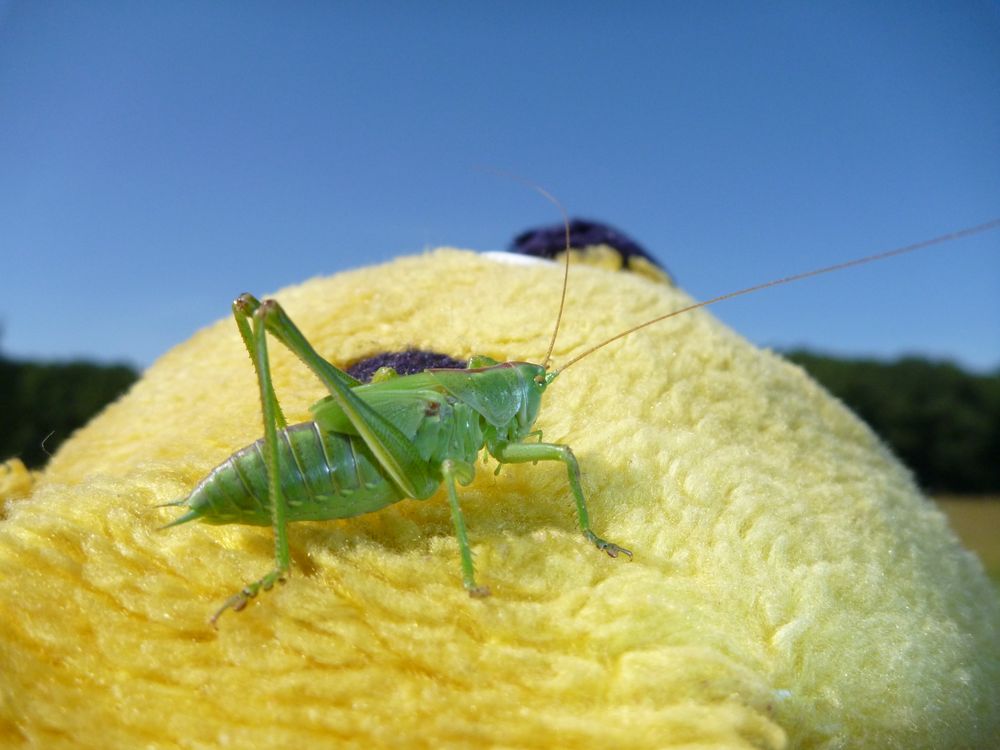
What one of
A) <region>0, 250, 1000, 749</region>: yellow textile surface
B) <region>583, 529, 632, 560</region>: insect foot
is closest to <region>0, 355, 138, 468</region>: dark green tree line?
<region>0, 250, 1000, 749</region>: yellow textile surface

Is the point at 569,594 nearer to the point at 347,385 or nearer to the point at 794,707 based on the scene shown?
the point at 794,707

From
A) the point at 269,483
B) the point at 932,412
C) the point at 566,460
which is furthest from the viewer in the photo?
the point at 932,412

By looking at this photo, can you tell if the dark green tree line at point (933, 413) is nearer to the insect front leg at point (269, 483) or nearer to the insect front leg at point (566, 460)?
the insect front leg at point (566, 460)

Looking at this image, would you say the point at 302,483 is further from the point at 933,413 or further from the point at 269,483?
the point at 933,413

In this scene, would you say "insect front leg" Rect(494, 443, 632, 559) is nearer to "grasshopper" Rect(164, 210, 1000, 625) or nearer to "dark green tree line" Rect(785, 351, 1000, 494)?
"grasshopper" Rect(164, 210, 1000, 625)

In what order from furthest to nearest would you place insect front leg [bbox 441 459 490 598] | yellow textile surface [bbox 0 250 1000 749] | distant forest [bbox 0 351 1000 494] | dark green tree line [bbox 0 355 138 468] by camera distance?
distant forest [bbox 0 351 1000 494] < dark green tree line [bbox 0 355 138 468] < insect front leg [bbox 441 459 490 598] < yellow textile surface [bbox 0 250 1000 749]

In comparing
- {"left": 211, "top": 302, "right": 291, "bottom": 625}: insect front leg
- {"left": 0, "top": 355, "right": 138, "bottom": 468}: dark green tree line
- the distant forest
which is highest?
the distant forest

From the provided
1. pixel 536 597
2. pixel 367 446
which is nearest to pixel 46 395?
pixel 367 446
